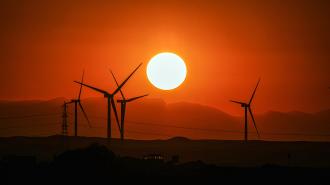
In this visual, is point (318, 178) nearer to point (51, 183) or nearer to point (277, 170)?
point (277, 170)

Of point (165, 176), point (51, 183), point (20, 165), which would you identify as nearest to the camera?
point (51, 183)

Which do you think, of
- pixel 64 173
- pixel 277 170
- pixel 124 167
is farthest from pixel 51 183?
pixel 277 170

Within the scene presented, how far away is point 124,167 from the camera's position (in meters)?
104

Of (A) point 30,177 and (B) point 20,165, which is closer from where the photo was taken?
(A) point 30,177

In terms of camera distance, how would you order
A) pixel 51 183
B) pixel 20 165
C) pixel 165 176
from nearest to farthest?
pixel 51 183 → pixel 165 176 → pixel 20 165

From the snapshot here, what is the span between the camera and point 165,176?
99250 millimetres

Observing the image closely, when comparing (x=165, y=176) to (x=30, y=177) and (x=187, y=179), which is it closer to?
(x=187, y=179)

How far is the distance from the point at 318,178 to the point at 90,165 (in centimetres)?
3197

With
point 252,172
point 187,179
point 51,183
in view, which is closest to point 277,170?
point 252,172

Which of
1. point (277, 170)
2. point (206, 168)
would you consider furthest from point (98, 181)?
point (277, 170)

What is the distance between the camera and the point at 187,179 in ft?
321

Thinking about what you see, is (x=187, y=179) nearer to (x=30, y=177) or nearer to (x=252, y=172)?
(x=252, y=172)

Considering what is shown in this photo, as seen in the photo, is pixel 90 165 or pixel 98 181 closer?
pixel 98 181

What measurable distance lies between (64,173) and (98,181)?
6.00 metres
